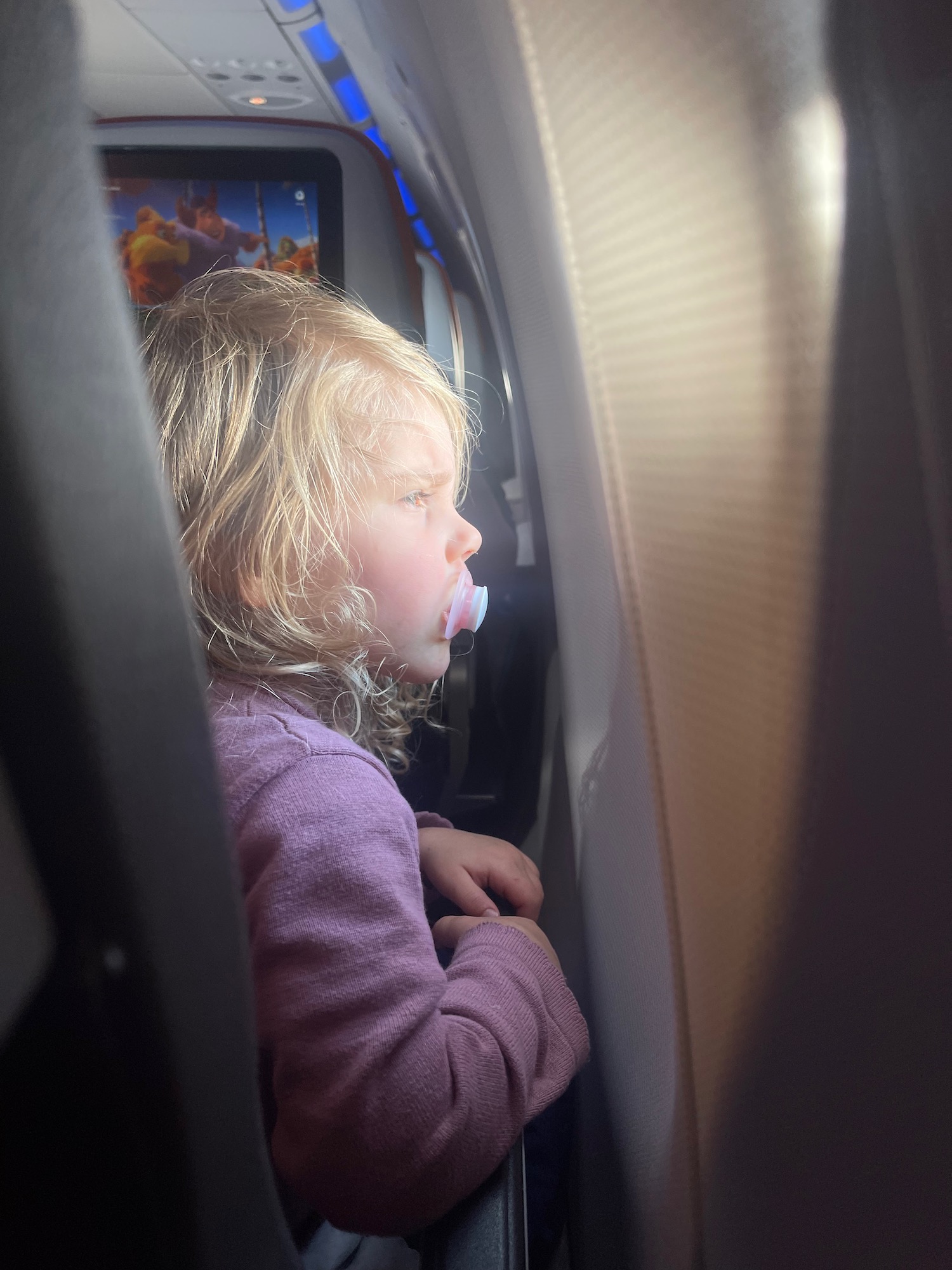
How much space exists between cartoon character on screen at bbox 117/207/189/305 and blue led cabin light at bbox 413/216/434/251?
353 millimetres

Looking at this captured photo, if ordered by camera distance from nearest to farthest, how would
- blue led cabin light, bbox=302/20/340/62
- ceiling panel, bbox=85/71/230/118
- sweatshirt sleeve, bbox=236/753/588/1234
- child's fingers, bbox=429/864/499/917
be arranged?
1. sweatshirt sleeve, bbox=236/753/588/1234
2. child's fingers, bbox=429/864/499/917
3. blue led cabin light, bbox=302/20/340/62
4. ceiling panel, bbox=85/71/230/118

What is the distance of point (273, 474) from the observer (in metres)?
0.69

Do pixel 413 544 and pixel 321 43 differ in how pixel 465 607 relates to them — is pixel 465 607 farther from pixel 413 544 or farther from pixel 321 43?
pixel 321 43

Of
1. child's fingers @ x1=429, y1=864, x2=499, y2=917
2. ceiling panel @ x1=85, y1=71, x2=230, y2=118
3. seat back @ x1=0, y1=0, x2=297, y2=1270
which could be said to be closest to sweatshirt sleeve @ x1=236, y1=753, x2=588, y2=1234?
seat back @ x1=0, y1=0, x2=297, y2=1270

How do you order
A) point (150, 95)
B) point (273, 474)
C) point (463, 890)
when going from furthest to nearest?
point (150, 95)
point (463, 890)
point (273, 474)

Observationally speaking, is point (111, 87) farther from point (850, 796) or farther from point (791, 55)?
point (850, 796)

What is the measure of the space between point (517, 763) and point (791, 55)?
1.22m

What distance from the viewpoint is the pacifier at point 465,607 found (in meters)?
0.77

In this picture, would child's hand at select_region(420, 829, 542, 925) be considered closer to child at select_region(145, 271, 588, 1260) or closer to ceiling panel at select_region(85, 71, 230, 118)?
child at select_region(145, 271, 588, 1260)

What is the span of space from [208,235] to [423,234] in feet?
1.10

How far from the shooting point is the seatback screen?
122cm

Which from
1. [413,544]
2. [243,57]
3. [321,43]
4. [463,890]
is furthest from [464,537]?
[243,57]

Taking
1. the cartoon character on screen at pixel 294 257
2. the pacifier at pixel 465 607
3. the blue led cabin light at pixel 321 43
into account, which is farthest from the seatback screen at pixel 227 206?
the pacifier at pixel 465 607

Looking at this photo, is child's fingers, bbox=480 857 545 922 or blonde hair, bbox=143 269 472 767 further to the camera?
child's fingers, bbox=480 857 545 922
